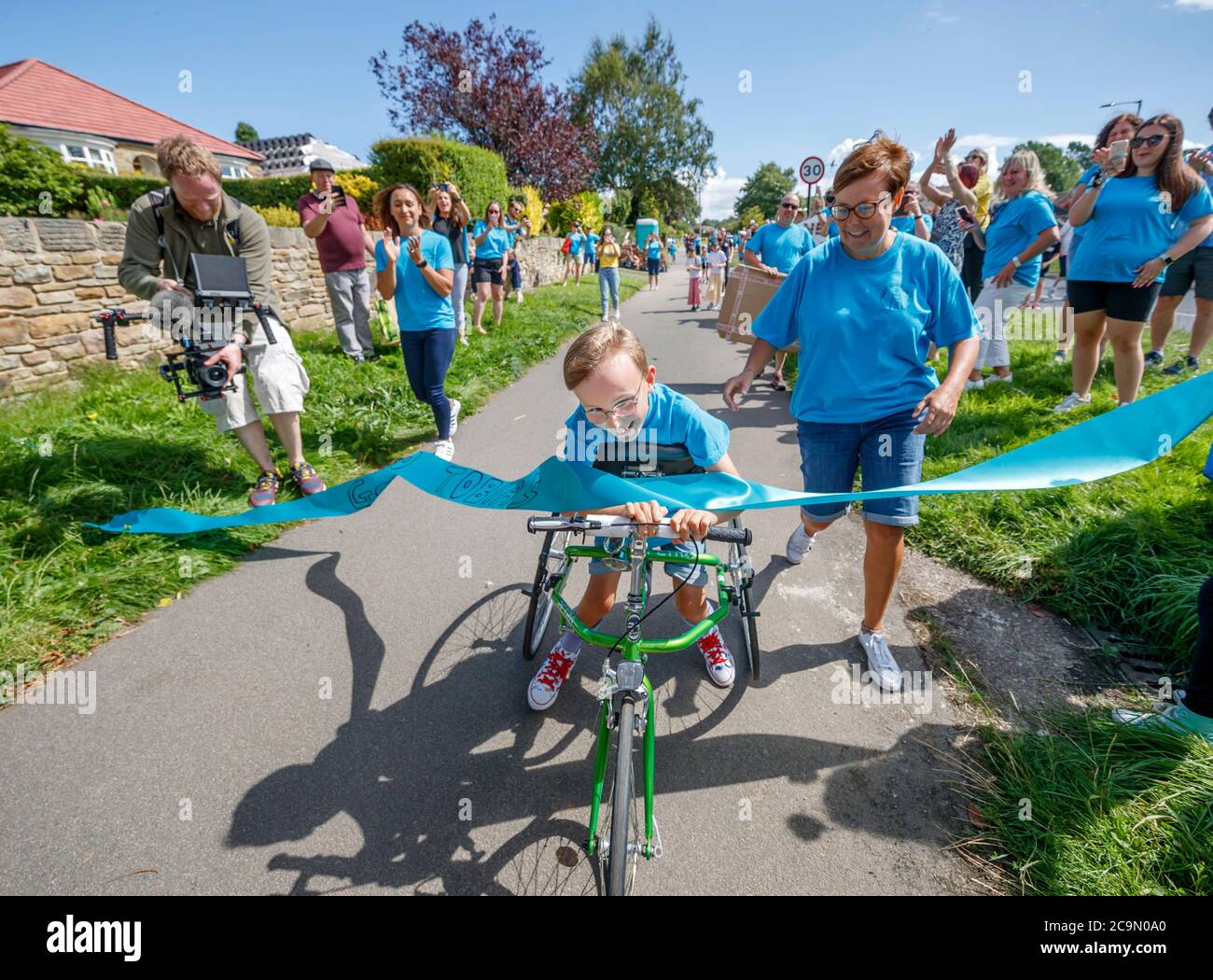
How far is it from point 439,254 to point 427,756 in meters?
4.45

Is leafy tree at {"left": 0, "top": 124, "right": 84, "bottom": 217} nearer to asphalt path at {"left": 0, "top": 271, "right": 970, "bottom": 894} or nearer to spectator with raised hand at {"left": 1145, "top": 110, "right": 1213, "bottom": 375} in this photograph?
asphalt path at {"left": 0, "top": 271, "right": 970, "bottom": 894}

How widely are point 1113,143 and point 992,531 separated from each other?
3.63 meters

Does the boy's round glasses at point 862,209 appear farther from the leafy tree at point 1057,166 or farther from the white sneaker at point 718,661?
the leafy tree at point 1057,166

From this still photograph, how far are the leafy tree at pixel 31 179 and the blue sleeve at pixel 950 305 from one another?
41.0 feet

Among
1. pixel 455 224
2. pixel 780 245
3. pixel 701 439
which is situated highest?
pixel 455 224

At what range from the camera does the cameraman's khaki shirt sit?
3.91 meters

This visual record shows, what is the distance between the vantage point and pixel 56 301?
6.25 m

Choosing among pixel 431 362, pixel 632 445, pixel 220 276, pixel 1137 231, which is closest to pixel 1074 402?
pixel 1137 231

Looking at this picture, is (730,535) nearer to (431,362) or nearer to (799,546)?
(799,546)

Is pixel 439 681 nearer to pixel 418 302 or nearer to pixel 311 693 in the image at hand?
pixel 311 693

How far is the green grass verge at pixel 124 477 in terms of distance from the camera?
329 centimetres

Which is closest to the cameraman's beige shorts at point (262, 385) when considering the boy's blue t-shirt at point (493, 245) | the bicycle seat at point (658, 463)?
the bicycle seat at point (658, 463)

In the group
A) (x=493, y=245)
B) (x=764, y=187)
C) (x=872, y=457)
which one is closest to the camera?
(x=872, y=457)

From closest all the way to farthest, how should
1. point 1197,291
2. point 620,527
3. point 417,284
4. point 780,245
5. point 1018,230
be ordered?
point 620,527
point 417,284
point 1197,291
point 1018,230
point 780,245
